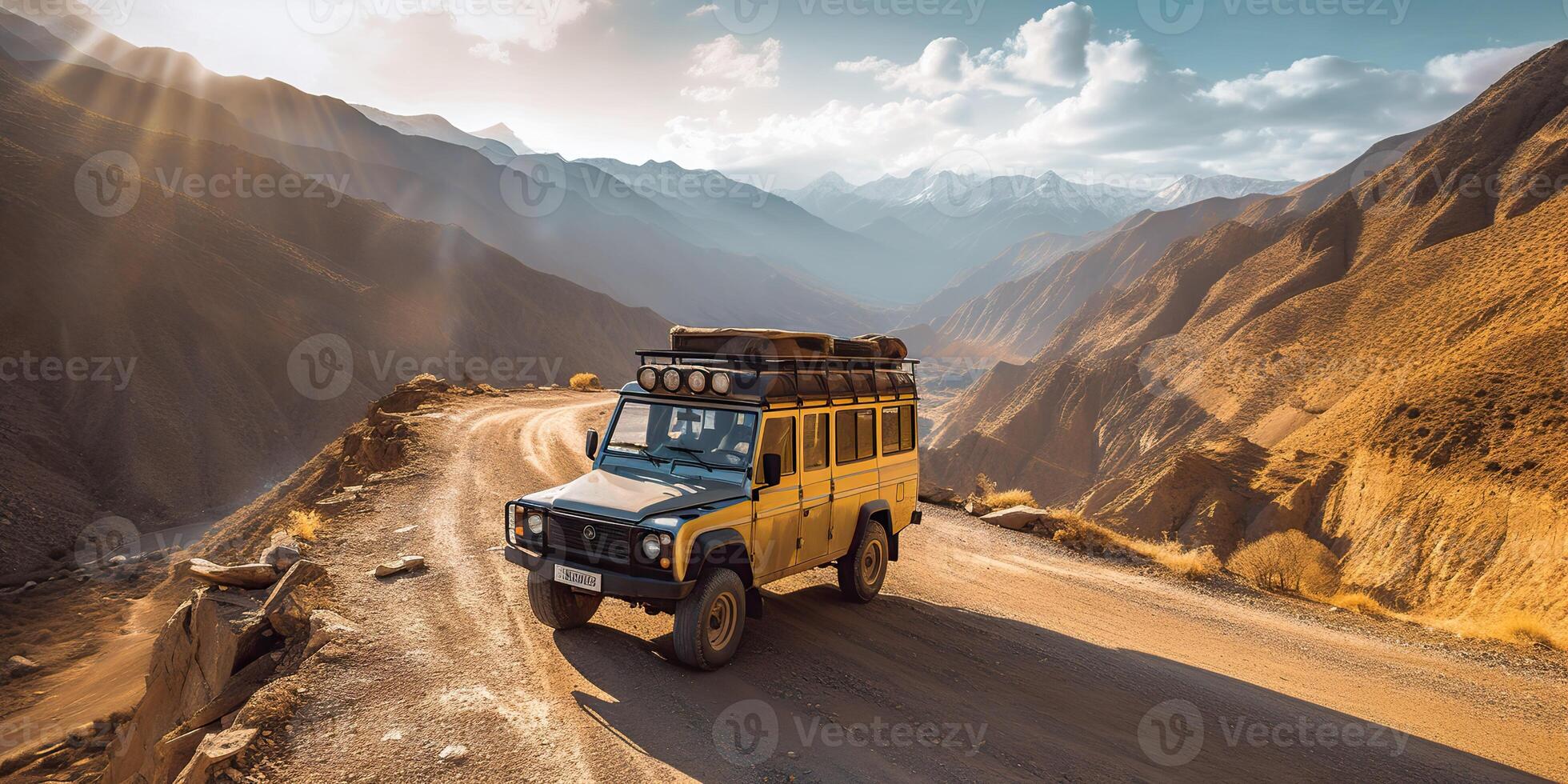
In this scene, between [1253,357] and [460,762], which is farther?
[1253,357]

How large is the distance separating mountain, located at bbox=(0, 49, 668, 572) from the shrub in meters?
39.5

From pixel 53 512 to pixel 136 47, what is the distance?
569 feet

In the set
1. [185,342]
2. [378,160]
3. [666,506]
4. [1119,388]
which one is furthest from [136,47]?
[666,506]

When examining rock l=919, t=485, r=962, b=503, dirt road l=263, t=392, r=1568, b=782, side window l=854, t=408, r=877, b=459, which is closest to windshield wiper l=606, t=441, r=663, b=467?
dirt road l=263, t=392, r=1568, b=782

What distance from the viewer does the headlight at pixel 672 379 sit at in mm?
7465

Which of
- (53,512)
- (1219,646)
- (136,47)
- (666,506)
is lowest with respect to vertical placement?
(53,512)

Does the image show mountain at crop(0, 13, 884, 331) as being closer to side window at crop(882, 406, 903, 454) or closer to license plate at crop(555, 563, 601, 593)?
side window at crop(882, 406, 903, 454)

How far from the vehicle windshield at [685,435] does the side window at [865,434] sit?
1.83m

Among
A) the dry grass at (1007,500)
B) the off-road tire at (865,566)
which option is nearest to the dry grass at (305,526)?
the off-road tire at (865,566)

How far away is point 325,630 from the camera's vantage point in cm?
705

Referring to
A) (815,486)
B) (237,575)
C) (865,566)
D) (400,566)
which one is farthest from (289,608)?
(865,566)

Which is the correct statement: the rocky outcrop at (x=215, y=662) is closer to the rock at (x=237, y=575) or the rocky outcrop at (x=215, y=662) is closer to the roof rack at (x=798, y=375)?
the rock at (x=237, y=575)

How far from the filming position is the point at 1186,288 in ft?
247

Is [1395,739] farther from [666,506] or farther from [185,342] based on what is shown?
[185,342]
